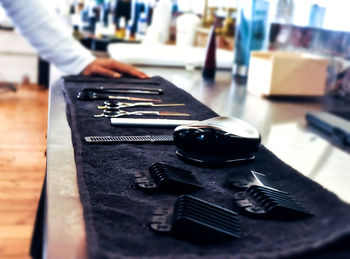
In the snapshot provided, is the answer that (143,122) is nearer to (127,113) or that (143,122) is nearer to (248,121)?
(127,113)

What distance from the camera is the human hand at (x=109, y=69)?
4.48 feet

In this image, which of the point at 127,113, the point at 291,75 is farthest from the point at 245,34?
the point at 127,113

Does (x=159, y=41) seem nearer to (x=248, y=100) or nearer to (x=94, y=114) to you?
(x=248, y=100)

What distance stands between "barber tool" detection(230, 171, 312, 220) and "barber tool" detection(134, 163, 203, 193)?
0.05 metres

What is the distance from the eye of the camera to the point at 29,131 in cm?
388

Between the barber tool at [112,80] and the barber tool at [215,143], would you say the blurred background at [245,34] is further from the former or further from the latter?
the barber tool at [215,143]

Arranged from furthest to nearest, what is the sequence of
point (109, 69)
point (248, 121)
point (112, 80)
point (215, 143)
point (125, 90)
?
1. point (109, 69)
2. point (112, 80)
3. point (125, 90)
4. point (248, 121)
5. point (215, 143)

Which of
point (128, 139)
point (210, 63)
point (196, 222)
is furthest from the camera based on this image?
point (210, 63)

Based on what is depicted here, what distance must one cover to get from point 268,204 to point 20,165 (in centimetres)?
294

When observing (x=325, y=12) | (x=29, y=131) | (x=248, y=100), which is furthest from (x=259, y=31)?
(x=29, y=131)

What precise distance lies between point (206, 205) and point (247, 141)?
214 millimetres

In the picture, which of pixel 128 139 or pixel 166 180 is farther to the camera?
pixel 128 139

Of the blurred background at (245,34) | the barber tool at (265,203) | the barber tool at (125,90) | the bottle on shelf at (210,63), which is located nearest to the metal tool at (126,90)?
the barber tool at (125,90)

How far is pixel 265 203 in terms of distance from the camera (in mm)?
470
